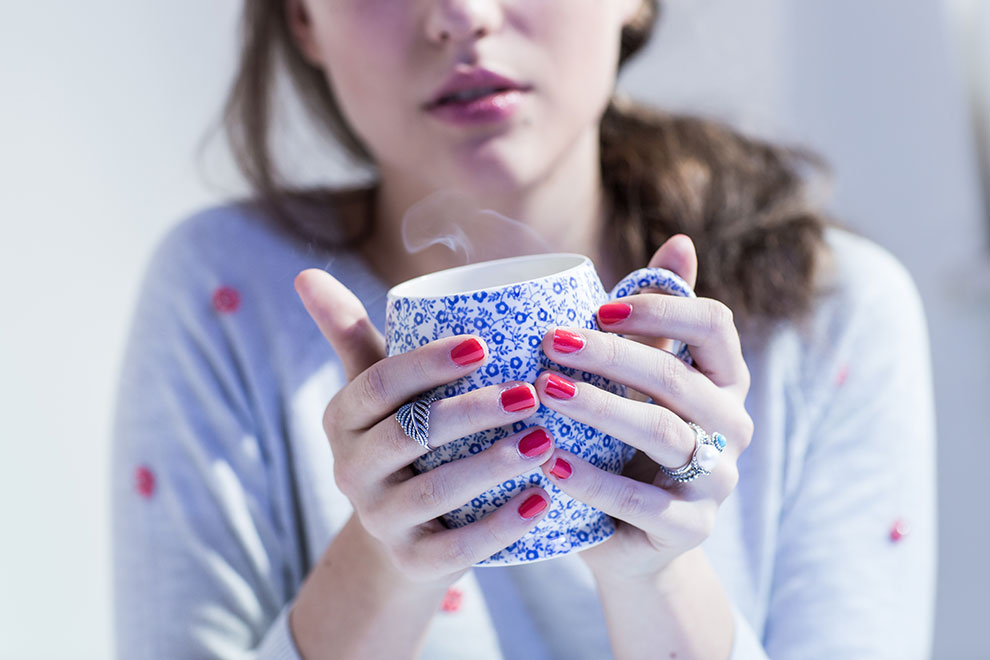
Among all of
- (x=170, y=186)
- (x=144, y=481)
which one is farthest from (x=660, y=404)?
(x=170, y=186)

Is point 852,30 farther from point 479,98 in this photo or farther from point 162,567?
point 162,567

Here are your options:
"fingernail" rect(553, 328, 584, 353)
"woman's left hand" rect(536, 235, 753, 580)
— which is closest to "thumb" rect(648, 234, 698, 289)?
"woman's left hand" rect(536, 235, 753, 580)

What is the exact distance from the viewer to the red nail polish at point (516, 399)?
1.54 feet

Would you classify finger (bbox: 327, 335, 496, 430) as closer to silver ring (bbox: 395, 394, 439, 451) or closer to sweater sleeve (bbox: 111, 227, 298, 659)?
silver ring (bbox: 395, 394, 439, 451)

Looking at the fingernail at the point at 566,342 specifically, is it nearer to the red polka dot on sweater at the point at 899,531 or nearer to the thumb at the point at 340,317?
the thumb at the point at 340,317

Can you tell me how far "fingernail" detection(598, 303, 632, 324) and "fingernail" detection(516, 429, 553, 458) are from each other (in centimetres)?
8

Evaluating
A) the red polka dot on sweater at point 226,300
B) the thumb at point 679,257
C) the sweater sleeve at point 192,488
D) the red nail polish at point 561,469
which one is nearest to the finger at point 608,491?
the red nail polish at point 561,469

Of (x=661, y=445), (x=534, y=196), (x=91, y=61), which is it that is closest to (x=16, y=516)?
(x=91, y=61)

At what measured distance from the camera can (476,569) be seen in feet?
3.09

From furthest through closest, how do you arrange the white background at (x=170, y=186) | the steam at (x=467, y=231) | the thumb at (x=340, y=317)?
the white background at (x=170, y=186), the steam at (x=467, y=231), the thumb at (x=340, y=317)

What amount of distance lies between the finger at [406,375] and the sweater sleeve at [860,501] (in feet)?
1.91

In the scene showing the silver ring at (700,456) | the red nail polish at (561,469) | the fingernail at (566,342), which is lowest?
the silver ring at (700,456)

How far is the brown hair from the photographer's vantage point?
100cm

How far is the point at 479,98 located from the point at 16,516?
105 centimetres
